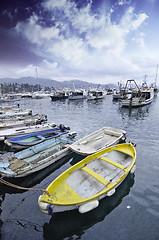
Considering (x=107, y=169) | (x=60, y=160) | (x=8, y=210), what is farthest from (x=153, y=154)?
(x=8, y=210)

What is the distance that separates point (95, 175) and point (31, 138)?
10.4m

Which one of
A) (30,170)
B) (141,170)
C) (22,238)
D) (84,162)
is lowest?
(22,238)

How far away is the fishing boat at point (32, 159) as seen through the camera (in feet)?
25.5

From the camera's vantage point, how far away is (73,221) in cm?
549

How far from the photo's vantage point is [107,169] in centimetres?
800

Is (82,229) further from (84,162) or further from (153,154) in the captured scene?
(153,154)

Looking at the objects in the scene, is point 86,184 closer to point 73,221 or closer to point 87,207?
point 87,207

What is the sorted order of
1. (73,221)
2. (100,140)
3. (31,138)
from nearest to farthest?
(73,221) → (100,140) → (31,138)

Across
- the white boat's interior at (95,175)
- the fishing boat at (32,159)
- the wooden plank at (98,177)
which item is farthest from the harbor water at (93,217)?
the wooden plank at (98,177)

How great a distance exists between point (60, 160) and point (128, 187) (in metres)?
6.00

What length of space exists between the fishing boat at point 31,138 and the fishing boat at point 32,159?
124 cm

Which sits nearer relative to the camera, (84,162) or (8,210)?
(8,210)

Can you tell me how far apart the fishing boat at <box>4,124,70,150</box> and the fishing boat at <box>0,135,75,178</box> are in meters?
1.24

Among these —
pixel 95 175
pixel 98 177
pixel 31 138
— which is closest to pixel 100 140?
pixel 95 175
